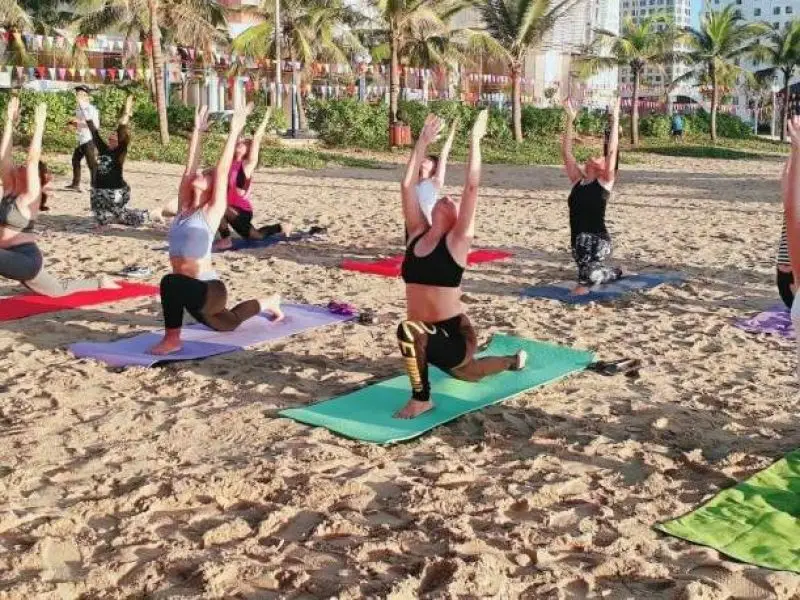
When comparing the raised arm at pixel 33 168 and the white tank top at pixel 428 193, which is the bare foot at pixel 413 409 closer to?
the white tank top at pixel 428 193

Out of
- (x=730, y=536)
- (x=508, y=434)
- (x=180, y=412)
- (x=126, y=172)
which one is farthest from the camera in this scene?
(x=126, y=172)

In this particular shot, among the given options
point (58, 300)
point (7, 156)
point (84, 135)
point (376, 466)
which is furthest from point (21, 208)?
point (84, 135)

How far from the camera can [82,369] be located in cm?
548

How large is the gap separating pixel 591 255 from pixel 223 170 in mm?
3511

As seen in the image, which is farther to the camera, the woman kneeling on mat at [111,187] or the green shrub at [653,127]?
the green shrub at [653,127]

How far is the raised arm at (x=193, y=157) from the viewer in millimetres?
5949

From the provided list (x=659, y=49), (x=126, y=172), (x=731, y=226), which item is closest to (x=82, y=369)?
(x=731, y=226)

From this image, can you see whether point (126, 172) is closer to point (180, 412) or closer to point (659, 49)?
point (180, 412)

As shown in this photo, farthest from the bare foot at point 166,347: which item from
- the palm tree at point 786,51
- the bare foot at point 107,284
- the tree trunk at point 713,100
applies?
the palm tree at point 786,51

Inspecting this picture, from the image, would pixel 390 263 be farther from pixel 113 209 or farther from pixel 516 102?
pixel 516 102

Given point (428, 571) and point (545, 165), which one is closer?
point (428, 571)

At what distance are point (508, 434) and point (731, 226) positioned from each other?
8.95m

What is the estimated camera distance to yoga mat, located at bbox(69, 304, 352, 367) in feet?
18.5

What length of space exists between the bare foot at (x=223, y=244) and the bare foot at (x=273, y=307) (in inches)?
132
